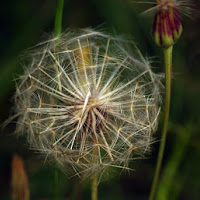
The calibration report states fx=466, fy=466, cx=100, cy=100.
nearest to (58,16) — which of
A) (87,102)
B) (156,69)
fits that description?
(87,102)

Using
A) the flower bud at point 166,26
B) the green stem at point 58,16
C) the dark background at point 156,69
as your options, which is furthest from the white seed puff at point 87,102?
the dark background at point 156,69

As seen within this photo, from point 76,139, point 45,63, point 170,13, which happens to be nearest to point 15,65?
point 45,63

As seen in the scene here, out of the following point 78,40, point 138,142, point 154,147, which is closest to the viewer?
point 138,142

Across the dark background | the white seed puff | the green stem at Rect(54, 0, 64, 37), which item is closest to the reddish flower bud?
the white seed puff

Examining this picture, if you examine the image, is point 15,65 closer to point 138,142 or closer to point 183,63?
point 183,63

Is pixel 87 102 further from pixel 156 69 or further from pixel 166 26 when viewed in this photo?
pixel 156 69

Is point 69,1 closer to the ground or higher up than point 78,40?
higher up

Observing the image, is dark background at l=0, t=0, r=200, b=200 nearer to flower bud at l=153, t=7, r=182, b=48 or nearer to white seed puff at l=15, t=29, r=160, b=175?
white seed puff at l=15, t=29, r=160, b=175

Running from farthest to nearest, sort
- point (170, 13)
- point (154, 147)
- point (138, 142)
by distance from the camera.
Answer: point (154, 147)
point (138, 142)
point (170, 13)

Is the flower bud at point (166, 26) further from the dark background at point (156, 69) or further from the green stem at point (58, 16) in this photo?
the dark background at point (156, 69)
